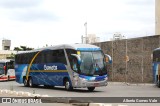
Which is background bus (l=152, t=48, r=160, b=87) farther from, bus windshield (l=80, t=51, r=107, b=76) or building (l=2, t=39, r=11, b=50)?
building (l=2, t=39, r=11, b=50)

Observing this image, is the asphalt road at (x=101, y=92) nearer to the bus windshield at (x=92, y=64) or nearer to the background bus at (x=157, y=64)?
the bus windshield at (x=92, y=64)

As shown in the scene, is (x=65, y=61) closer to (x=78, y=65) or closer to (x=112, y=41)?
(x=78, y=65)

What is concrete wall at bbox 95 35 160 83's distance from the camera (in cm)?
4191

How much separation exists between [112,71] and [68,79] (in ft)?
65.4

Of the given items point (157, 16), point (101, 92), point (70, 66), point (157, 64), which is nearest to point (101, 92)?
point (101, 92)

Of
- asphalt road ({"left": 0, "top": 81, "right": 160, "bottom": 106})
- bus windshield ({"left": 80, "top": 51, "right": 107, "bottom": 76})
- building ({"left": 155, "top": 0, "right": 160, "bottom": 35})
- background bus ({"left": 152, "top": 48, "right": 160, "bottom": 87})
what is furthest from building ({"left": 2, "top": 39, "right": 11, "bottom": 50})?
bus windshield ({"left": 80, "top": 51, "right": 107, "bottom": 76})

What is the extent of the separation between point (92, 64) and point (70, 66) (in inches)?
68.1

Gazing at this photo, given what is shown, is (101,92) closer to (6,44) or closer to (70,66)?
(70,66)

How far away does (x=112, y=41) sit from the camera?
4788cm

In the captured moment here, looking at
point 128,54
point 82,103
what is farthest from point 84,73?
point 128,54

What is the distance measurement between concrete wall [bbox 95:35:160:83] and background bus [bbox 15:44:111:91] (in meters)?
12.8

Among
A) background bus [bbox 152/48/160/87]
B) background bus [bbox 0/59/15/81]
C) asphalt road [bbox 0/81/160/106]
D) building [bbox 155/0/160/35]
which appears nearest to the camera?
asphalt road [bbox 0/81/160/106]

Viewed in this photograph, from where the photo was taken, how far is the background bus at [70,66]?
2688 centimetres

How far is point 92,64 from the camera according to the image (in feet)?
88.3
